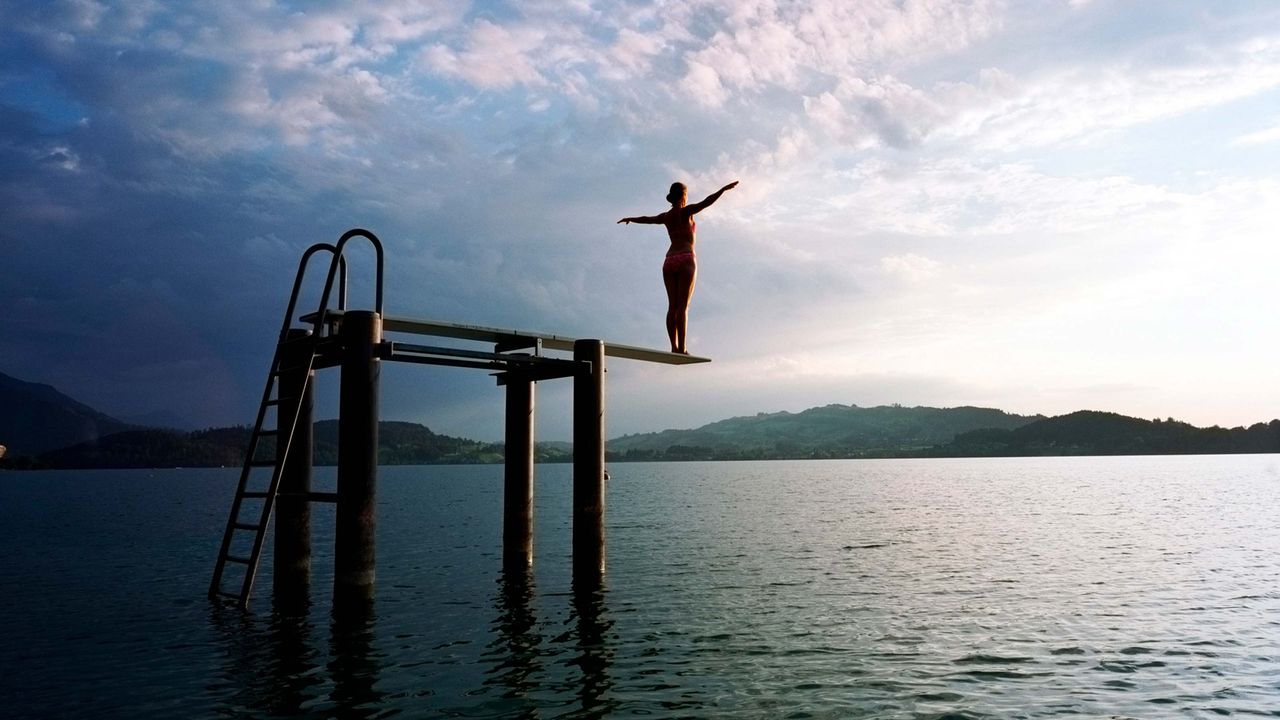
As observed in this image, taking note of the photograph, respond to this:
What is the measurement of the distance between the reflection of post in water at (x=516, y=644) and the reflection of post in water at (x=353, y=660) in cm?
178

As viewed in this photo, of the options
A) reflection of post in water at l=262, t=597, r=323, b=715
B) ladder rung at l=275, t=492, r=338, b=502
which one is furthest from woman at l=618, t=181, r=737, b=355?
reflection of post in water at l=262, t=597, r=323, b=715

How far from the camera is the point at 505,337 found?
18188 mm

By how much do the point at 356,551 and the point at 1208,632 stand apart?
16842 mm

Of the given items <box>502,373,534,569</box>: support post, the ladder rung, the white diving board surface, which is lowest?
the ladder rung

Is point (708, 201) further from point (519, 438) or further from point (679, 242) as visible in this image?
point (519, 438)

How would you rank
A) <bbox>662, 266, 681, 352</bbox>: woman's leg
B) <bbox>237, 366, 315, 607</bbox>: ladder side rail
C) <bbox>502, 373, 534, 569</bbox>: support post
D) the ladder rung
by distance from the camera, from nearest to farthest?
1. <bbox>237, 366, 315, 607</bbox>: ladder side rail
2. the ladder rung
3. <bbox>662, 266, 681, 352</bbox>: woman's leg
4. <bbox>502, 373, 534, 569</bbox>: support post

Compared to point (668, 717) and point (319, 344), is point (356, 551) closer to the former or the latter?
point (319, 344)

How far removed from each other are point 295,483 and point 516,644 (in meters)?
5.58

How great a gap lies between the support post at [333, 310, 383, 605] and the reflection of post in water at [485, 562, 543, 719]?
2.75 meters

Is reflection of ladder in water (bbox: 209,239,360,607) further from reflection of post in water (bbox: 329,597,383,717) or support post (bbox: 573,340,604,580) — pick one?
support post (bbox: 573,340,604,580)

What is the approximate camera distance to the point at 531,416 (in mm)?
19906

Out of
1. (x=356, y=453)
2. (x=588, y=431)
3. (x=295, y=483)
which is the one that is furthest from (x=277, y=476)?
(x=588, y=431)

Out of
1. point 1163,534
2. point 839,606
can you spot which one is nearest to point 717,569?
point 839,606

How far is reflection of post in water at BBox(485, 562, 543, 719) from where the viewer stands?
11898mm
